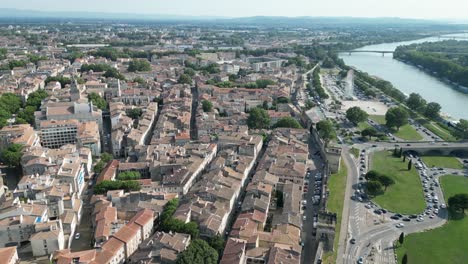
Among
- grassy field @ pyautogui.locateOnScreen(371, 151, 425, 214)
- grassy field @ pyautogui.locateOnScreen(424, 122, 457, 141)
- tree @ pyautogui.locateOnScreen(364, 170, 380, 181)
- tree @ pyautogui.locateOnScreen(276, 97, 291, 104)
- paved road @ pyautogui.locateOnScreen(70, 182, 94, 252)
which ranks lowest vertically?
paved road @ pyautogui.locateOnScreen(70, 182, 94, 252)

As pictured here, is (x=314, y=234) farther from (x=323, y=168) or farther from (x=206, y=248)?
(x=323, y=168)

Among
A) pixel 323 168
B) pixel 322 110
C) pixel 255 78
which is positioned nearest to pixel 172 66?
pixel 255 78

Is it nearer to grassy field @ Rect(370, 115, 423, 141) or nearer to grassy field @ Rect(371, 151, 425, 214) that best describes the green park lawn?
grassy field @ Rect(371, 151, 425, 214)

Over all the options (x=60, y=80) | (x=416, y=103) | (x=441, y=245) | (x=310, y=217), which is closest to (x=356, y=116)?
(x=416, y=103)

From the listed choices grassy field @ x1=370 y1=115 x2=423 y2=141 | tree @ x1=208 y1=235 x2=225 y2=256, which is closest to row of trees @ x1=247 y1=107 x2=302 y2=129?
grassy field @ x1=370 y1=115 x2=423 y2=141

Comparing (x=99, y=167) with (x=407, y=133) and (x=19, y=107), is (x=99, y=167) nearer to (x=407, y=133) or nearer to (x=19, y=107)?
(x=19, y=107)

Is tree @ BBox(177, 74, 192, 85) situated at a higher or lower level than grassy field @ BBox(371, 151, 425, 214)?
higher

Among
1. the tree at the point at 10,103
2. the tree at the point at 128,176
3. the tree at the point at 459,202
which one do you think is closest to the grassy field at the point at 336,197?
the tree at the point at 459,202
